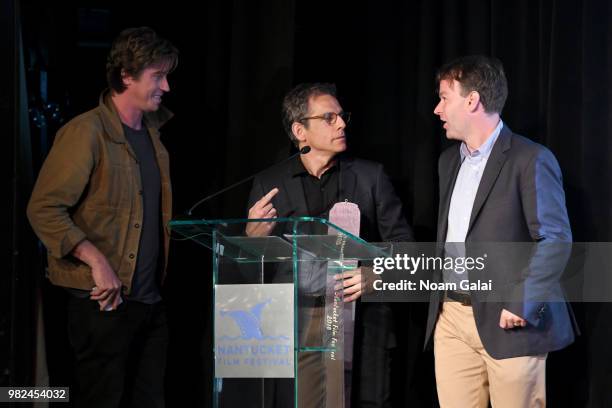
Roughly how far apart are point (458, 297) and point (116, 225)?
4.74ft

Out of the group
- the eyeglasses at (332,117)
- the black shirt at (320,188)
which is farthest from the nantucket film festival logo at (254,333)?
the eyeglasses at (332,117)

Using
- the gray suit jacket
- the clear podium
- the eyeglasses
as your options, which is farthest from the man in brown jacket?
the gray suit jacket

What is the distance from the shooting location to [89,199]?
3.37 m

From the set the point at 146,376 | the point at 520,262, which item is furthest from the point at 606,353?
the point at 146,376

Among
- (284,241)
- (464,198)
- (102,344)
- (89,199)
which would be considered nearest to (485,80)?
(464,198)

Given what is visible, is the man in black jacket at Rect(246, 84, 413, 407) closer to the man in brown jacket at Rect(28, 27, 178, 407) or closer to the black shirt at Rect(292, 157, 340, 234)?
the black shirt at Rect(292, 157, 340, 234)

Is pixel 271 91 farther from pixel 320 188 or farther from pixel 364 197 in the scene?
pixel 364 197

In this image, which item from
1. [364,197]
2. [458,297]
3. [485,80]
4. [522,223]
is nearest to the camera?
[522,223]

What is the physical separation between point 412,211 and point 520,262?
43.8 inches

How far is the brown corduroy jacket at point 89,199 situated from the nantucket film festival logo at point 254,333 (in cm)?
100

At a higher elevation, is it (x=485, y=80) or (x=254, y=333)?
(x=485, y=80)

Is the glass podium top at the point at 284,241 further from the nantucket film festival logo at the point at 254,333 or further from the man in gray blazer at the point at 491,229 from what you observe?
the man in gray blazer at the point at 491,229

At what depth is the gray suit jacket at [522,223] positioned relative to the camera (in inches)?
117

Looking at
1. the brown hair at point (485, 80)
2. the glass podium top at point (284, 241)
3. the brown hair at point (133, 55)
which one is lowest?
the glass podium top at point (284, 241)
